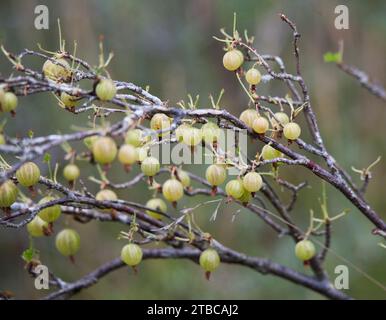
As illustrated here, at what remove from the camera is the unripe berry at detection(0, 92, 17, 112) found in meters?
1.00

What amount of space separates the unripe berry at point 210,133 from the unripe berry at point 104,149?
0.28 meters

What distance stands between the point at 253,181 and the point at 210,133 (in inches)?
5.9

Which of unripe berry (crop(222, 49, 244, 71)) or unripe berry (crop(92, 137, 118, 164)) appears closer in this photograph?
unripe berry (crop(92, 137, 118, 164))

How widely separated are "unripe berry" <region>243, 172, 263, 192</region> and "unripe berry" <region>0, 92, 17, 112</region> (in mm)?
532

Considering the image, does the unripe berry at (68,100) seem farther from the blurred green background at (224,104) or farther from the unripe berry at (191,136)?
the blurred green background at (224,104)

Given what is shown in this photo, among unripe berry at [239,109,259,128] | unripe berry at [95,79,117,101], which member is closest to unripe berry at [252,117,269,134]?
unripe berry at [239,109,259,128]

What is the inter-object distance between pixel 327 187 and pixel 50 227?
2.10m

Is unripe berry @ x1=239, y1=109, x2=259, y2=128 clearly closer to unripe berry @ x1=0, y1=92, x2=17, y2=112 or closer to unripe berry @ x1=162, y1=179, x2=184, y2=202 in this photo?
unripe berry @ x1=162, y1=179, x2=184, y2=202

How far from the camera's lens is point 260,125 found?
1.19 metres

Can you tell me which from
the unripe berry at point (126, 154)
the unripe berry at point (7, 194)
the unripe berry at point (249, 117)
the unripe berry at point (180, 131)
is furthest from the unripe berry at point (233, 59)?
the unripe berry at point (7, 194)

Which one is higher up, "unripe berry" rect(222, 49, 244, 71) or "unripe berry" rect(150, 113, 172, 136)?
"unripe berry" rect(222, 49, 244, 71)

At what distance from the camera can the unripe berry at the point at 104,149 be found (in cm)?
93

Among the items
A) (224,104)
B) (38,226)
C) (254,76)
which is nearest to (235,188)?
(254,76)
